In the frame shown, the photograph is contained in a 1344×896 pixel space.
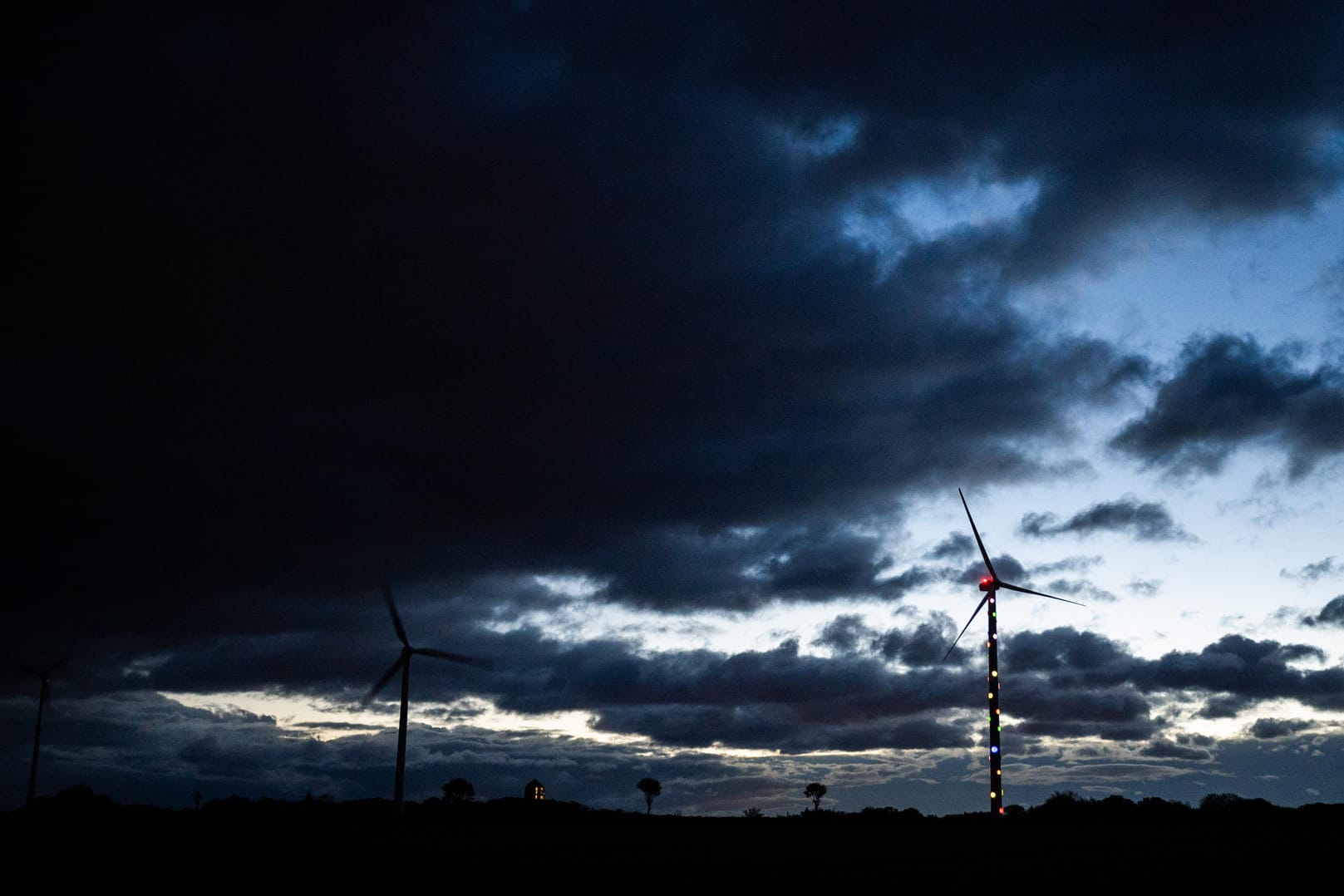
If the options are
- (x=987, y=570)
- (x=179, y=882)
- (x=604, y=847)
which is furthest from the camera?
(x=987, y=570)

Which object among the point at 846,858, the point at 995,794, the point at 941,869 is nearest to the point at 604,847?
the point at 846,858

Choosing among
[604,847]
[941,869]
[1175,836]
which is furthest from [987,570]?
[941,869]

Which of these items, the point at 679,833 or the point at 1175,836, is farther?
the point at 679,833

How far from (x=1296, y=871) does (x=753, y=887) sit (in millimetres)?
37603

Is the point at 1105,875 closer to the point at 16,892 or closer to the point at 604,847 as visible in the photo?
the point at 604,847

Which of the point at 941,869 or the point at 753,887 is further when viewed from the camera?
the point at 941,869

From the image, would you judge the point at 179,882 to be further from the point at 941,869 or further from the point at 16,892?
the point at 941,869

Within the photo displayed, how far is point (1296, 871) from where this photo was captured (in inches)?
2854

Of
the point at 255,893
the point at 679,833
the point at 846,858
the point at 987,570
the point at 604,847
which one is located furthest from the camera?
the point at 987,570

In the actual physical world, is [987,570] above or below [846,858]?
above

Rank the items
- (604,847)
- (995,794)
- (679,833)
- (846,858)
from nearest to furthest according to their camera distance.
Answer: (846,858), (604,847), (679,833), (995,794)

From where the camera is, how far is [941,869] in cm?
7844

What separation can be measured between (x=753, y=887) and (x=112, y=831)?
121548 mm

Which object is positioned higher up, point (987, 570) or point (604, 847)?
point (987, 570)
